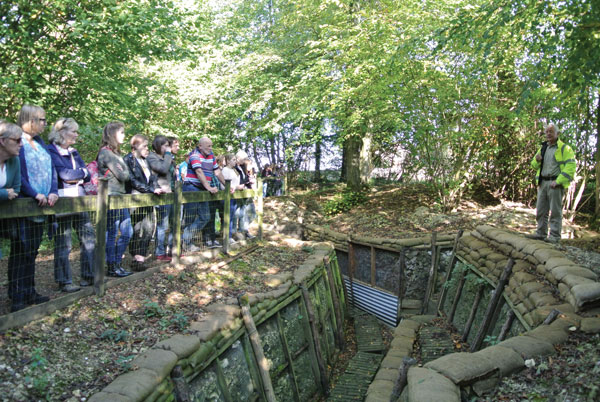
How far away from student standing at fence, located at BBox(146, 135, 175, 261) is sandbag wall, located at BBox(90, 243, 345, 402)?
147cm

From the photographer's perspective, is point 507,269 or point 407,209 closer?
point 507,269

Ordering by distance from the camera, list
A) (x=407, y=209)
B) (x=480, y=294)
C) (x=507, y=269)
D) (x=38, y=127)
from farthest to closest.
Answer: (x=407, y=209) < (x=480, y=294) < (x=507, y=269) < (x=38, y=127)

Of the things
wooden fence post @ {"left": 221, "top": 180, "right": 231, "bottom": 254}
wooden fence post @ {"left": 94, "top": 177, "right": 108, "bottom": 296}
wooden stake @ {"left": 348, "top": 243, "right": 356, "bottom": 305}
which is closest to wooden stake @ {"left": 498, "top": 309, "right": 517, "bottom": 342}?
wooden fence post @ {"left": 221, "top": 180, "right": 231, "bottom": 254}

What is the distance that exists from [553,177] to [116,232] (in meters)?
6.41

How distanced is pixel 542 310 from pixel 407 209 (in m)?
7.99

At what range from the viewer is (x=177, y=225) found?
5473 millimetres

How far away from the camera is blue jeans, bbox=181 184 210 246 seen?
5965 millimetres

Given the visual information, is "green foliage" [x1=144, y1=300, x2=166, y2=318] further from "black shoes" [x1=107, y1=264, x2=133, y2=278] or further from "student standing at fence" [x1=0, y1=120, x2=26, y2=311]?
"student standing at fence" [x1=0, y1=120, x2=26, y2=311]

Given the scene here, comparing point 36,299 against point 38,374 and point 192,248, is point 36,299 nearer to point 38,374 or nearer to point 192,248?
point 38,374

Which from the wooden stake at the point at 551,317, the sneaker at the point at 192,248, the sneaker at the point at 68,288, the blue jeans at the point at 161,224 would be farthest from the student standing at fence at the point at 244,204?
the wooden stake at the point at 551,317

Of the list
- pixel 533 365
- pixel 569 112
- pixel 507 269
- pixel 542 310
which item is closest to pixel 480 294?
pixel 507 269

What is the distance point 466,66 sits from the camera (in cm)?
945

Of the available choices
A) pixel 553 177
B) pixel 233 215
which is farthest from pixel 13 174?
pixel 553 177

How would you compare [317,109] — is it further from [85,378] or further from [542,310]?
[85,378]
